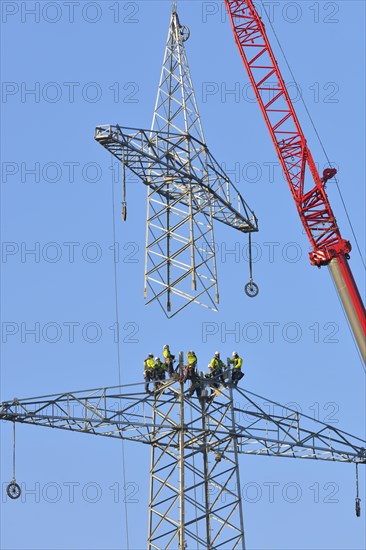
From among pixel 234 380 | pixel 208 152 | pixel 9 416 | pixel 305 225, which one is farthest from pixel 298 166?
pixel 9 416

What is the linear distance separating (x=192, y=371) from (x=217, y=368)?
1686mm

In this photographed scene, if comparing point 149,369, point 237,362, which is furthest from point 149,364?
point 237,362

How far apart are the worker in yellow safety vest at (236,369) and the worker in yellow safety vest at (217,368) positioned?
47cm

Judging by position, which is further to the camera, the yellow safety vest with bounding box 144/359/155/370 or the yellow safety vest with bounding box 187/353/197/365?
the yellow safety vest with bounding box 144/359/155/370

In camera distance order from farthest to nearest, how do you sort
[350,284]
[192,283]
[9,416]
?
[350,284] < [192,283] < [9,416]

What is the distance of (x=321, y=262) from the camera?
10981 cm

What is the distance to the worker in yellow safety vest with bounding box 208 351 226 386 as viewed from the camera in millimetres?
88500

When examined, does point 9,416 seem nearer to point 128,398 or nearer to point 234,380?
→ point 128,398

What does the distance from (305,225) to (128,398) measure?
26.9m

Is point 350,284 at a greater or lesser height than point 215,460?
greater

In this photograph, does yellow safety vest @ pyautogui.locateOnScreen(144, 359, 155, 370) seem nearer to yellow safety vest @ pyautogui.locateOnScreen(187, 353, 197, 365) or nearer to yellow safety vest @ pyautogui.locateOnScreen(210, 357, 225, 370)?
yellow safety vest @ pyautogui.locateOnScreen(187, 353, 197, 365)

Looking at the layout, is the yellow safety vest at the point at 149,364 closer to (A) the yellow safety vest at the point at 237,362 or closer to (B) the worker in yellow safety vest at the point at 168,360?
(B) the worker in yellow safety vest at the point at 168,360

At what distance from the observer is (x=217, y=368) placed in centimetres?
8881

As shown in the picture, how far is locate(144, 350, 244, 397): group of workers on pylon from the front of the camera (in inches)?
3445
